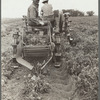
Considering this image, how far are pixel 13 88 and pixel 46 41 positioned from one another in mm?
2085

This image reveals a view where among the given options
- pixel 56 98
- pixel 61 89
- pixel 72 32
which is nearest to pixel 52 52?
pixel 61 89

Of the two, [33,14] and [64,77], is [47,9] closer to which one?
[33,14]

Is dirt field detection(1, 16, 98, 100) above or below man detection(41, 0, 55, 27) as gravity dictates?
below

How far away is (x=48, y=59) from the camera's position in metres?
7.31

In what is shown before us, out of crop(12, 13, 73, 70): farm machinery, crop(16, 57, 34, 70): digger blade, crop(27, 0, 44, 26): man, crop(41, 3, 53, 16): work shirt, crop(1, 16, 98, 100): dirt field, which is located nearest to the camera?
crop(1, 16, 98, 100): dirt field

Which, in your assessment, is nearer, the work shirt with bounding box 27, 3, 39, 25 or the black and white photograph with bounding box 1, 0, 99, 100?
the black and white photograph with bounding box 1, 0, 99, 100

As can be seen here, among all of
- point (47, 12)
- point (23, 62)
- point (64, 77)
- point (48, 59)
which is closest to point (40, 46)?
point (48, 59)

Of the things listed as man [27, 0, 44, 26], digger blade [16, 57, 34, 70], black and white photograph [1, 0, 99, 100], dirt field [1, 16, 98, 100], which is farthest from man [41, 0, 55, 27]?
digger blade [16, 57, 34, 70]

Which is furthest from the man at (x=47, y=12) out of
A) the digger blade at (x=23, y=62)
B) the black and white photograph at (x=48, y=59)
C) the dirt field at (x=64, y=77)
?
the digger blade at (x=23, y=62)

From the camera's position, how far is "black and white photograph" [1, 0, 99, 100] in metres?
5.62

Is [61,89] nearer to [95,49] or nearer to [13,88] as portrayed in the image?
[13,88]

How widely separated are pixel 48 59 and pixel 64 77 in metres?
0.78

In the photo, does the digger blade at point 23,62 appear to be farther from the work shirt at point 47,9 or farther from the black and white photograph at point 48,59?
the work shirt at point 47,9

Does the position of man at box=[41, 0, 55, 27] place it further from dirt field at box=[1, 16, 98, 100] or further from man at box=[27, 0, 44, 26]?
dirt field at box=[1, 16, 98, 100]
